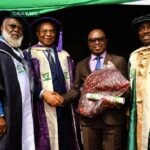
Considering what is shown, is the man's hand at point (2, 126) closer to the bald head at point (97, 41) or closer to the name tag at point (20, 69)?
the name tag at point (20, 69)

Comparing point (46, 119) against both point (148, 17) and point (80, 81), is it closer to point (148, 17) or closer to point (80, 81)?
point (80, 81)

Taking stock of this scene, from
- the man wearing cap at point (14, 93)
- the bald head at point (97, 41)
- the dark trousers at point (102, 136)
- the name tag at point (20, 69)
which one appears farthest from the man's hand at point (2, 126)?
the bald head at point (97, 41)

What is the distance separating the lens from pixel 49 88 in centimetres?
551

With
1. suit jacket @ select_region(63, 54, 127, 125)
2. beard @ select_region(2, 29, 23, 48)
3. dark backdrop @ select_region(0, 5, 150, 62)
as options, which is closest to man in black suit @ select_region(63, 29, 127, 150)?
suit jacket @ select_region(63, 54, 127, 125)

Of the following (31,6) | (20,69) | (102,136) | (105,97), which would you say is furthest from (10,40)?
(102,136)

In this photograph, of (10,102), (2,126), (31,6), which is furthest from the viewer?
(31,6)

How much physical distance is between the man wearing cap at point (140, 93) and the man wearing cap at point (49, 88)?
748mm

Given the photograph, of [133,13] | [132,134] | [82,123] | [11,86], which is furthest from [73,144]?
[133,13]

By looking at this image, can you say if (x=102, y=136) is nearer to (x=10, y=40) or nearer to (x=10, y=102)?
(x=10, y=102)

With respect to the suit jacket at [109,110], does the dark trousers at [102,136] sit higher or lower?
lower

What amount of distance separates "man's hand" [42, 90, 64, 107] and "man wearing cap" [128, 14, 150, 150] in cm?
79

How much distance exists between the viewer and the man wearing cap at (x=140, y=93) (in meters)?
5.24

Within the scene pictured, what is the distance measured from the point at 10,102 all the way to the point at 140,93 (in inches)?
54.5

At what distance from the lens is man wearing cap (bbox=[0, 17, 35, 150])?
498 cm
